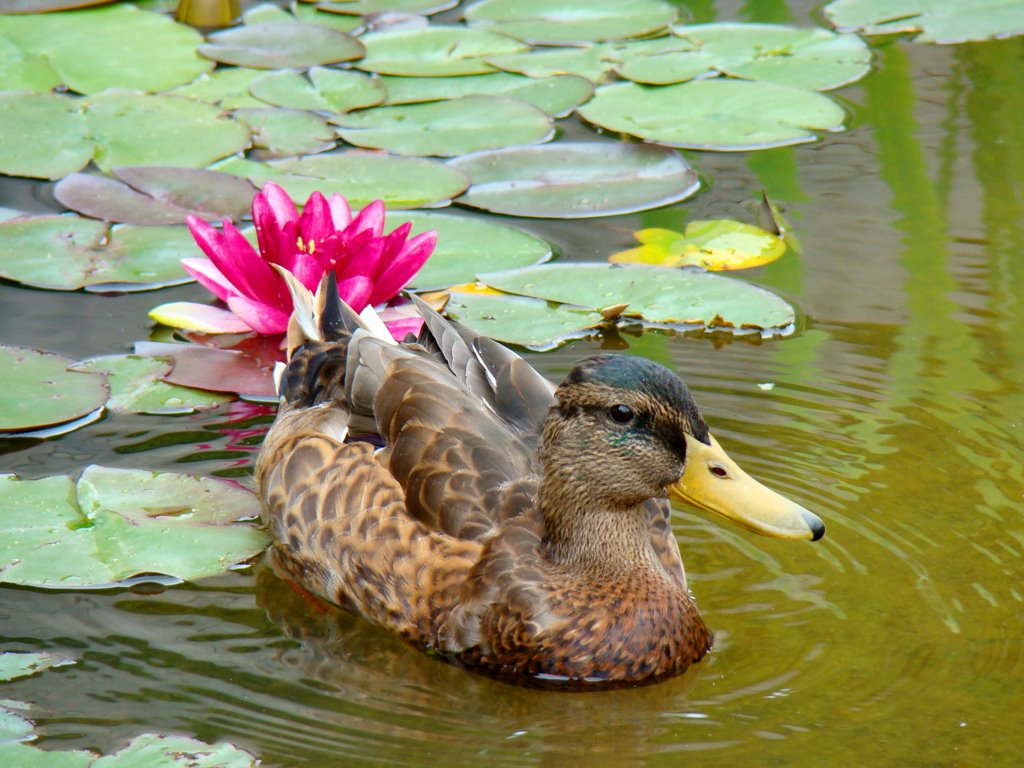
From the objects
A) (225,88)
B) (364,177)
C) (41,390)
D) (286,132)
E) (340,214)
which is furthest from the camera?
(225,88)

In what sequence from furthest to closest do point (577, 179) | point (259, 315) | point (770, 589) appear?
point (577, 179), point (259, 315), point (770, 589)

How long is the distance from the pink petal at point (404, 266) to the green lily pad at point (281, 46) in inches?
111

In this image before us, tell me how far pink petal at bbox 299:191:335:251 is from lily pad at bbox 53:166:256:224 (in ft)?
3.11

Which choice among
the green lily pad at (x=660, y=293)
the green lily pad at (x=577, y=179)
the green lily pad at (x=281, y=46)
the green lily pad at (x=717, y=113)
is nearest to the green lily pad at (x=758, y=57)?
the green lily pad at (x=717, y=113)

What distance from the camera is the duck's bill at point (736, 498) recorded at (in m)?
3.86

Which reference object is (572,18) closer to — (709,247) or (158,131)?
(158,131)

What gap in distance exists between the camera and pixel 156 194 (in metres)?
6.46

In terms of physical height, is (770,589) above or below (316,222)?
below

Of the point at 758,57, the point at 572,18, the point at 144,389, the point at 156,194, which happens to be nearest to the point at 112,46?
the point at 156,194

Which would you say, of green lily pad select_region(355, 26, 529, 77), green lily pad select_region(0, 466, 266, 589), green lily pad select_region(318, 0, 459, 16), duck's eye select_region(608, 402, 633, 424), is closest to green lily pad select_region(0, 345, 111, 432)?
green lily pad select_region(0, 466, 266, 589)

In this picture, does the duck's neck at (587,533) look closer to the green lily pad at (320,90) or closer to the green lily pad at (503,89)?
the green lily pad at (503,89)

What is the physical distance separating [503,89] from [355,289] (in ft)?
8.89

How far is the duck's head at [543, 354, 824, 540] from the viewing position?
3.89 m

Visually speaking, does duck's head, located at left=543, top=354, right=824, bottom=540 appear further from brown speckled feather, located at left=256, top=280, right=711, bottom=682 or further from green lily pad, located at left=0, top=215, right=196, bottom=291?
green lily pad, located at left=0, top=215, right=196, bottom=291
